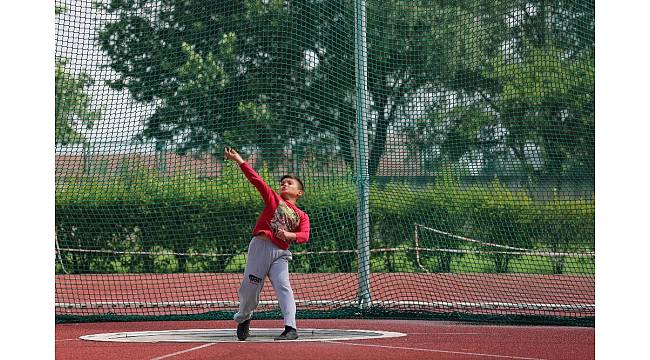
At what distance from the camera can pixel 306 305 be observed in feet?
36.0

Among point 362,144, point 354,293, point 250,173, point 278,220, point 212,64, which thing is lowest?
point 354,293

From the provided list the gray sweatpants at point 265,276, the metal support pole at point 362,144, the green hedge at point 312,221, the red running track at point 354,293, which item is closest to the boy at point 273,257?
the gray sweatpants at point 265,276

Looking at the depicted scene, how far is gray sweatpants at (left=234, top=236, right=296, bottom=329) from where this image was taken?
7.61m

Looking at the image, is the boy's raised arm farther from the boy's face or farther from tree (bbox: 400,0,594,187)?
→ tree (bbox: 400,0,594,187)

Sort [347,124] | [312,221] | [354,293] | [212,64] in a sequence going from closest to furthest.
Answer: [347,124] → [212,64] → [354,293] → [312,221]

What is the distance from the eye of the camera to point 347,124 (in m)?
11.9

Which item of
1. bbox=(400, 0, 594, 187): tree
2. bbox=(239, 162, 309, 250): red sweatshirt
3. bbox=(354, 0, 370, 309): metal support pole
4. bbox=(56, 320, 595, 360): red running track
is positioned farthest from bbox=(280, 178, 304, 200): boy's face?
bbox=(400, 0, 594, 187): tree

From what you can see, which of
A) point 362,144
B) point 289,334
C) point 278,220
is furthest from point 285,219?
point 362,144

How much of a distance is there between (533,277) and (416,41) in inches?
221

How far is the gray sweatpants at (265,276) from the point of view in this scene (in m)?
7.61

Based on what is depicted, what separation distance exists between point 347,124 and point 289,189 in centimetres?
415

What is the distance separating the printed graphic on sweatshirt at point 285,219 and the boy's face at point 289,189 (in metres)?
0.15

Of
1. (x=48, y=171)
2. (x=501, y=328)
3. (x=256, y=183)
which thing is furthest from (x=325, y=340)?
(x=48, y=171)

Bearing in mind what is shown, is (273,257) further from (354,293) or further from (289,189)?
(354,293)
